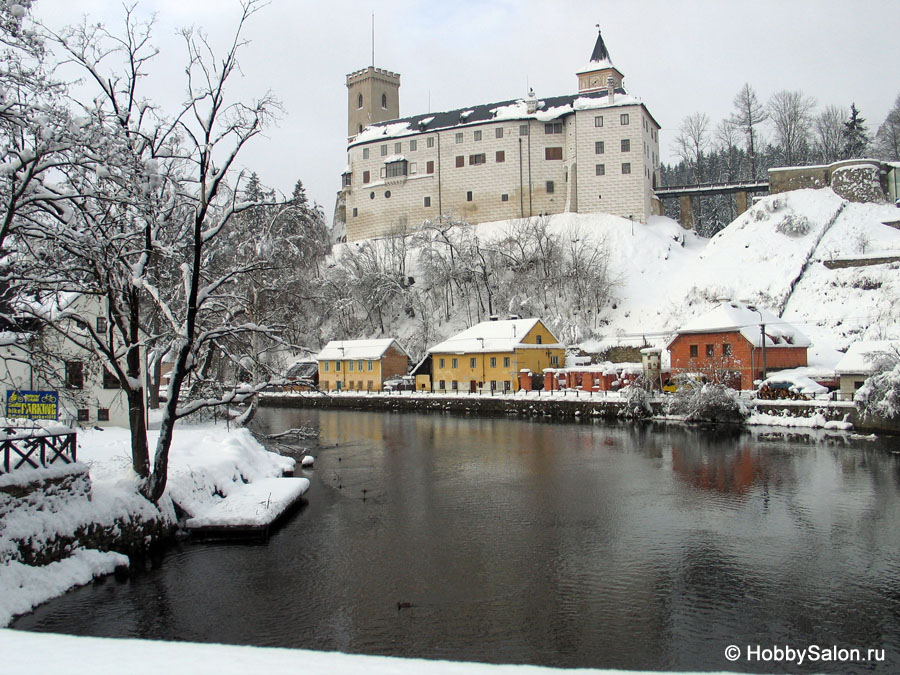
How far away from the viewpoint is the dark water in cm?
1020

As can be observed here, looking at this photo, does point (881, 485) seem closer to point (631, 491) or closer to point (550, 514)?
point (631, 491)

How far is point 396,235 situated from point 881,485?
58.9m

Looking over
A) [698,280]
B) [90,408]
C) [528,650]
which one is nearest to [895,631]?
[528,650]

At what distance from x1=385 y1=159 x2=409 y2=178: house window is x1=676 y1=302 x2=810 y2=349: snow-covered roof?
4487 cm

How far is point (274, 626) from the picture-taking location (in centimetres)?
1070

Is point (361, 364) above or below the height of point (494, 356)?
below

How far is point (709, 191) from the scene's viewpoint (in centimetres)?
6912

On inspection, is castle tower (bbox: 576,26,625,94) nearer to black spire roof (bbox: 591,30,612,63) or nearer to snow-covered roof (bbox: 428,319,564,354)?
black spire roof (bbox: 591,30,612,63)

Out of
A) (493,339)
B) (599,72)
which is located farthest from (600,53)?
(493,339)

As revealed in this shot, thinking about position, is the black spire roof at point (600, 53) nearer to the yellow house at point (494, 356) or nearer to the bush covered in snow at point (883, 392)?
the yellow house at point (494, 356)

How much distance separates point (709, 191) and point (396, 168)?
3546cm

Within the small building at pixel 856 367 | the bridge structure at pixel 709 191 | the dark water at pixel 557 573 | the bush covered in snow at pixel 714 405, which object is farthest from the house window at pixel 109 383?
the bridge structure at pixel 709 191

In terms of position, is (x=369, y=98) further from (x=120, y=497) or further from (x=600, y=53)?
(x=120, y=497)

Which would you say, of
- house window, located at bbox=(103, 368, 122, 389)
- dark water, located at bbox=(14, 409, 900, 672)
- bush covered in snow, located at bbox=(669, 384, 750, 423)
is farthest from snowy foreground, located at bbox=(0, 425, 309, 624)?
bush covered in snow, located at bbox=(669, 384, 750, 423)
